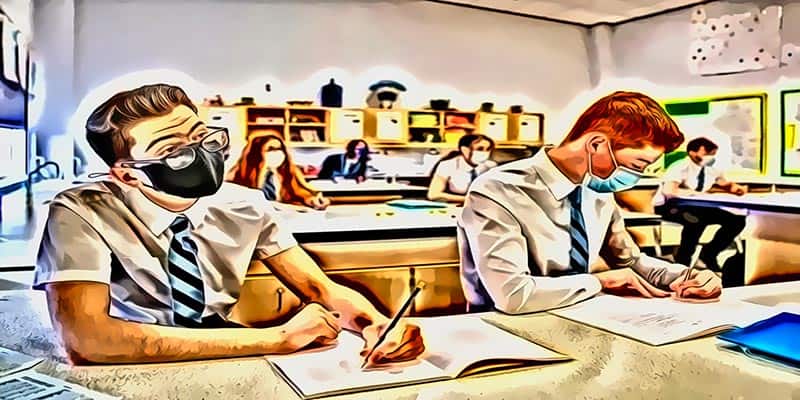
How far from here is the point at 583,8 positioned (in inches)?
73.0

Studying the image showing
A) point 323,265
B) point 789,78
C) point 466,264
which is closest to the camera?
point 323,265

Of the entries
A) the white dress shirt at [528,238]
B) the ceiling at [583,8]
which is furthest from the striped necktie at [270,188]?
the ceiling at [583,8]

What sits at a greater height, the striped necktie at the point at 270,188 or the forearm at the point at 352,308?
the striped necktie at the point at 270,188

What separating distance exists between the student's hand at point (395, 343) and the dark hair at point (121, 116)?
2.01 ft

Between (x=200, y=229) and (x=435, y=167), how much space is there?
55 cm

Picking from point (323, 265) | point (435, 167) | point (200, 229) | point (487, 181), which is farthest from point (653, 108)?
point (200, 229)

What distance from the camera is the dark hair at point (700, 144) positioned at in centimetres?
205

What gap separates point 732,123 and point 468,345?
3.41 ft

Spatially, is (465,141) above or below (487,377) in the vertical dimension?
above

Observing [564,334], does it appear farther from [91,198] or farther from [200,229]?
[91,198]

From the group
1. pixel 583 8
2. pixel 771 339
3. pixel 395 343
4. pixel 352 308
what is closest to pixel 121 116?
pixel 352 308

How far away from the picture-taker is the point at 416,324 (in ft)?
5.40

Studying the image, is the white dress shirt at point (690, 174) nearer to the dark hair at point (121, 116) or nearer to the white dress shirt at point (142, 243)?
the white dress shirt at point (142, 243)

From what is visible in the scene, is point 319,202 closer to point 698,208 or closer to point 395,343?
point 395,343
